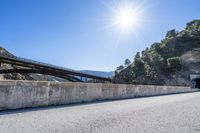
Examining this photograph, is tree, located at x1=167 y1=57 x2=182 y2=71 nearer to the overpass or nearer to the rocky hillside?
the rocky hillside

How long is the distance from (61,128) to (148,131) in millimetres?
1724

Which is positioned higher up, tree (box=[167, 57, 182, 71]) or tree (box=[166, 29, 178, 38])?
tree (box=[166, 29, 178, 38])

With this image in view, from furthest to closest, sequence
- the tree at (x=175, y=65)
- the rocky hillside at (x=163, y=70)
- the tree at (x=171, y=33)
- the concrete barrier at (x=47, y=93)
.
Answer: the tree at (x=171, y=33)
the tree at (x=175, y=65)
the rocky hillside at (x=163, y=70)
the concrete barrier at (x=47, y=93)

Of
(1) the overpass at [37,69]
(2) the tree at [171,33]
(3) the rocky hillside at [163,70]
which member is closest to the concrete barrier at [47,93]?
(1) the overpass at [37,69]

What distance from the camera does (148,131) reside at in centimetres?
422

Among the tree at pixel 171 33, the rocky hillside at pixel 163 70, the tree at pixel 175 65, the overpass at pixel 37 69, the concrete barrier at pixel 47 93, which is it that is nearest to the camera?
the concrete barrier at pixel 47 93

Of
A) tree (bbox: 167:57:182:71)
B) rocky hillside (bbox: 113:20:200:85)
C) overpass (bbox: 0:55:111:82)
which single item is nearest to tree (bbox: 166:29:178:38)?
rocky hillside (bbox: 113:20:200:85)

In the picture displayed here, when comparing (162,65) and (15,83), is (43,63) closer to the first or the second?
(162,65)

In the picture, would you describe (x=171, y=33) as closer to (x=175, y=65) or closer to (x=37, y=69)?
(x=175, y=65)

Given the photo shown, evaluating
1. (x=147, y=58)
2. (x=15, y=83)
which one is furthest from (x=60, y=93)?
(x=147, y=58)

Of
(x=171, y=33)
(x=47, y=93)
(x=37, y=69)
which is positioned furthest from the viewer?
(x=171, y=33)

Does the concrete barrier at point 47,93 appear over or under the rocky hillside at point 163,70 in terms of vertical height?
under

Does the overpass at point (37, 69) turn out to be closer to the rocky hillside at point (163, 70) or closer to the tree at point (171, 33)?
the rocky hillside at point (163, 70)

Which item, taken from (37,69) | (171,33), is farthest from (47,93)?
(171,33)
